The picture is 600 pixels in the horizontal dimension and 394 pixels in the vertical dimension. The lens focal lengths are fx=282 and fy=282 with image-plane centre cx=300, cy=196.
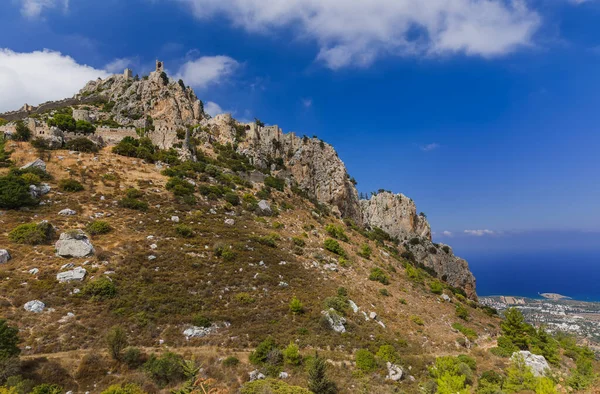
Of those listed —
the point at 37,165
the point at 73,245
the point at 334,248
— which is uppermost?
the point at 37,165

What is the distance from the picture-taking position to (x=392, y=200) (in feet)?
226

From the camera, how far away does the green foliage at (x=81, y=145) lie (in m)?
36.5

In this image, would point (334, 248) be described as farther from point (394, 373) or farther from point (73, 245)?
point (73, 245)

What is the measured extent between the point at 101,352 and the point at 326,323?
1224 cm

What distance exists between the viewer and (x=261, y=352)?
48.0ft

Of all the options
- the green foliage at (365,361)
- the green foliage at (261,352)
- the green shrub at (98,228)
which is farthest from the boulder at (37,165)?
the green foliage at (365,361)

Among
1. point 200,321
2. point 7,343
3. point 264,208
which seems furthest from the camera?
point 264,208

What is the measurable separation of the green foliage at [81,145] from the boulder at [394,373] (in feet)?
138

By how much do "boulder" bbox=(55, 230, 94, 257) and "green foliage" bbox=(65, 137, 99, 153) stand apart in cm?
2286

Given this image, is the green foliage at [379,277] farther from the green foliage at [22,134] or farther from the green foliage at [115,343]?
the green foliage at [22,134]

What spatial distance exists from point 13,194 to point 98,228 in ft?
26.4

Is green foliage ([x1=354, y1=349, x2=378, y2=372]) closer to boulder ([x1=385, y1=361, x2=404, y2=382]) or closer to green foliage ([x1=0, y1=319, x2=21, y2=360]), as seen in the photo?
boulder ([x1=385, y1=361, x2=404, y2=382])

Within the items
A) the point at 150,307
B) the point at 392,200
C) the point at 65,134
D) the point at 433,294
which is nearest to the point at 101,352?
the point at 150,307

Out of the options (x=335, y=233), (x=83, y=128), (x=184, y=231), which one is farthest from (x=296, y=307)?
(x=83, y=128)
